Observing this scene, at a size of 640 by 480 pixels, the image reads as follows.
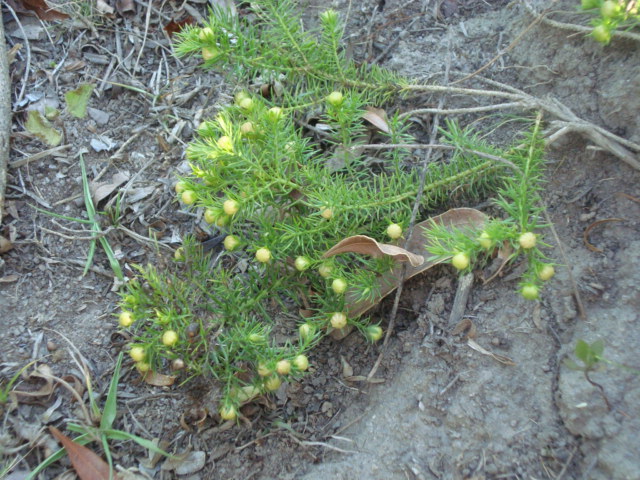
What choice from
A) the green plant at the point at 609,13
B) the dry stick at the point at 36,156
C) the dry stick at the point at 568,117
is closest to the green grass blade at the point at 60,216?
the dry stick at the point at 36,156

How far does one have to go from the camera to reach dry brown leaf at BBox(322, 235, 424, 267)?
220cm

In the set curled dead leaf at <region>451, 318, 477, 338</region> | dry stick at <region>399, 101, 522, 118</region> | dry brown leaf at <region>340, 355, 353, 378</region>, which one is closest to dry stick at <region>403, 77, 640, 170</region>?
dry stick at <region>399, 101, 522, 118</region>

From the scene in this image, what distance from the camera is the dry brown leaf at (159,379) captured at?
234 cm

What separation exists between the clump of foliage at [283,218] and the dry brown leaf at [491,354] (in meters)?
0.32

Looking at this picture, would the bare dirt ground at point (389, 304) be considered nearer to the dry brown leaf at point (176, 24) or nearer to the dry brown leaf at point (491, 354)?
the dry brown leaf at point (491, 354)

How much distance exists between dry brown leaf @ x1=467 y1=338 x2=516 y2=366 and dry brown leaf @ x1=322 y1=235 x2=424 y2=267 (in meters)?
0.36

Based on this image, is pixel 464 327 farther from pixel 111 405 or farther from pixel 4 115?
pixel 4 115

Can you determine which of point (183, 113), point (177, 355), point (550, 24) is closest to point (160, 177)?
point (183, 113)

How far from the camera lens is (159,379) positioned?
2344mm

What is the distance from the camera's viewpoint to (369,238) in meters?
2.19

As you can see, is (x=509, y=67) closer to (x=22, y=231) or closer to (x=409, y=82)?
(x=409, y=82)

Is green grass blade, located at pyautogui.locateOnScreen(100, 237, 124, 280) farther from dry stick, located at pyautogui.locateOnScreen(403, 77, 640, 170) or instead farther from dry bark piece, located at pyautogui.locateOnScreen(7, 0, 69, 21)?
dry stick, located at pyautogui.locateOnScreen(403, 77, 640, 170)

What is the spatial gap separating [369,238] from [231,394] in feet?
2.55

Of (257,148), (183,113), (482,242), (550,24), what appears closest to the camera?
(482,242)
